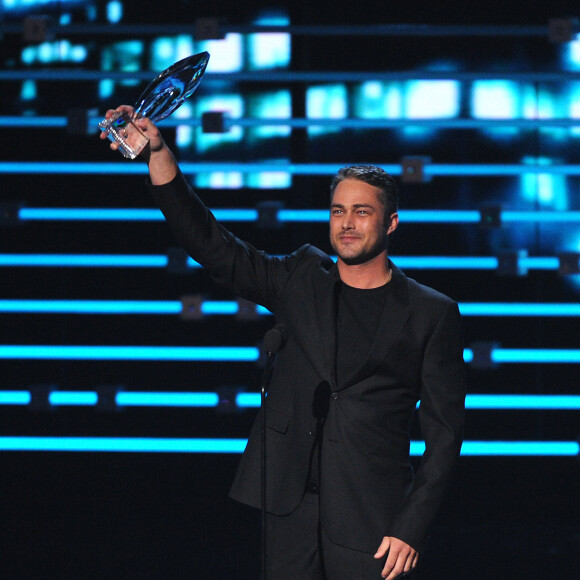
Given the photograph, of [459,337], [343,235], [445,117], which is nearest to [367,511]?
[459,337]

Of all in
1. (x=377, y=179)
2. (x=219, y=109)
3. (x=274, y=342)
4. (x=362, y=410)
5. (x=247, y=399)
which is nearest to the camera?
(x=274, y=342)

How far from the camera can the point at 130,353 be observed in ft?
17.0

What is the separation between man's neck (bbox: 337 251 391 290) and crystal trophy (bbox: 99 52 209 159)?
0.62 metres

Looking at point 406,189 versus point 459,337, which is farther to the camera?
point 406,189

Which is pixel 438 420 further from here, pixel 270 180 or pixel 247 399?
pixel 270 180

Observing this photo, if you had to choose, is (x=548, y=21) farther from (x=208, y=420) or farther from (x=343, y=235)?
(x=343, y=235)

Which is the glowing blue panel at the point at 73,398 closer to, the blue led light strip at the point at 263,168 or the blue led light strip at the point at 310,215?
the blue led light strip at the point at 310,215

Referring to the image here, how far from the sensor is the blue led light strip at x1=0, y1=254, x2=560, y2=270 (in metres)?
5.11

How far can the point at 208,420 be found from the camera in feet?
17.1

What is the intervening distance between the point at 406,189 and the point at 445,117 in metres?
0.47

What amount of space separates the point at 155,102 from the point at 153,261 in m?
2.79

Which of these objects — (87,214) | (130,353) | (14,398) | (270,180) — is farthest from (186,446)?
(270,180)

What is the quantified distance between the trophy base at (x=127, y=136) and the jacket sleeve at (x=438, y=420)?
0.88 metres

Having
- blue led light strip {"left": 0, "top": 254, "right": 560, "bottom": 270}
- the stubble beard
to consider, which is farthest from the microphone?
blue led light strip {"left": 0, "top": 254, "right": 560, "bottom": 270}
